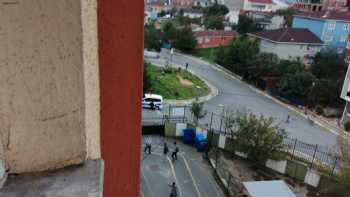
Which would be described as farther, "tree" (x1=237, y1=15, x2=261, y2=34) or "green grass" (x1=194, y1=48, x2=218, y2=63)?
"tree" (x1=237, y1=15, x2=261, y2=34)

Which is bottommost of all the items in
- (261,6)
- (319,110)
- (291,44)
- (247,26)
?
(319,110)

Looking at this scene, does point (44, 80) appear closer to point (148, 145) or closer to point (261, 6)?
point (148, 145)

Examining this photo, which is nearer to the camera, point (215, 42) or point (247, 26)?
point (215, 42)

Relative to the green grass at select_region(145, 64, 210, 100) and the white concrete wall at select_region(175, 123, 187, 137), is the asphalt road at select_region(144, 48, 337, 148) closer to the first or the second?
the green grass at select_region(145, 64, 210, 100)

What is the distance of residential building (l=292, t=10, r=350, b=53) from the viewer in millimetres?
35719

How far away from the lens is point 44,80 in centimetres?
74

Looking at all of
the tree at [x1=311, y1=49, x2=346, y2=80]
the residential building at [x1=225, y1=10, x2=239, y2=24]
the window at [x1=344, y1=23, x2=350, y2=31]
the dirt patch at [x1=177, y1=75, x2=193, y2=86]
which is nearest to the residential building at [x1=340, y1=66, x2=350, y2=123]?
the tree at [x1=311, y1=49, x2=346, y2=80]

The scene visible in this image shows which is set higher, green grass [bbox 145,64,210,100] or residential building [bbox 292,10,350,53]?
residential building [bbox 292,10,350,53]

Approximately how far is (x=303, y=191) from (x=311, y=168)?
3.91ft

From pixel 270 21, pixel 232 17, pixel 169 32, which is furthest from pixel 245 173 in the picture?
pixel 232 17

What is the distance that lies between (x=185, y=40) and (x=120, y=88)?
3856 centimetres

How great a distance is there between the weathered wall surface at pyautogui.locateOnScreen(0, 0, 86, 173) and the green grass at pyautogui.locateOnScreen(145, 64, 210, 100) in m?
21.7

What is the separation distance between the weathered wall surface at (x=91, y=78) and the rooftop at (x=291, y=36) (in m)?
33.4

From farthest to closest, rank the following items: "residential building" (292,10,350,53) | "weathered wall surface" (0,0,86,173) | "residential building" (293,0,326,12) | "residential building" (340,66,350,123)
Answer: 1. "residential building" (293,0,326,12)
2. "residential building" (292,10,350,53)
3. "residential building" (340,66,350,123)
4. "weathered wall surface" (0,0,86,173)
